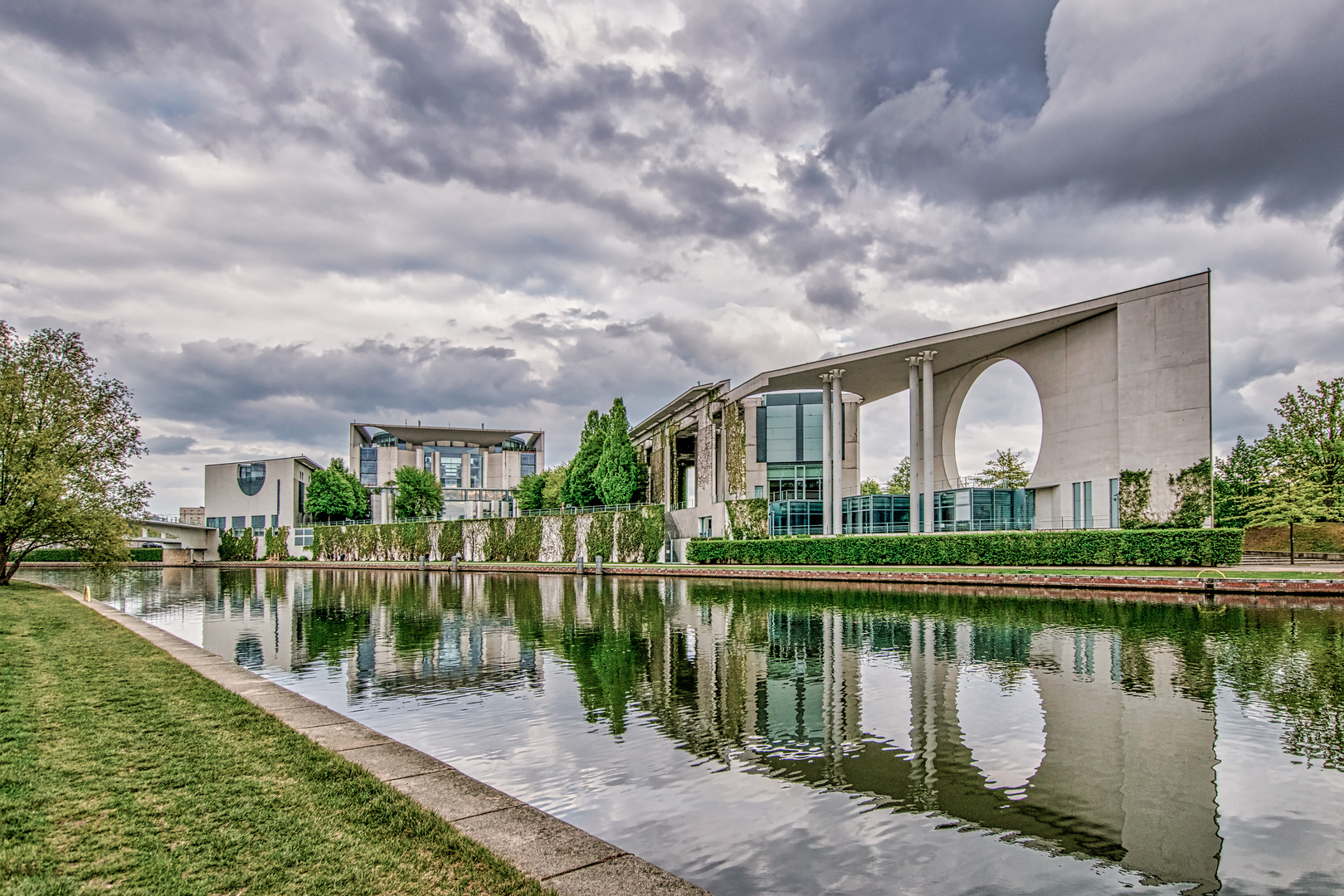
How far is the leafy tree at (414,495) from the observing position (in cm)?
7831

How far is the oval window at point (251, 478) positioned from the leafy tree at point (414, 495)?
15.0m

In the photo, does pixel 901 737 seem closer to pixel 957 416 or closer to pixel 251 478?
pixel 957 416

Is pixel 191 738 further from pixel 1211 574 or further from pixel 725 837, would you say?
pixel 1211 574

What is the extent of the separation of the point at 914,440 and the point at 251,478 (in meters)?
69.2

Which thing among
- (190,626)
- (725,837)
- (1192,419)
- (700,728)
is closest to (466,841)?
→ (725,837)

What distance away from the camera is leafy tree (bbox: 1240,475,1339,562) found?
112 ft

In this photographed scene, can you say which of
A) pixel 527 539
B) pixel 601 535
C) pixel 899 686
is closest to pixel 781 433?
pixel 601 535

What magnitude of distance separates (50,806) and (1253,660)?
1382 centimetres

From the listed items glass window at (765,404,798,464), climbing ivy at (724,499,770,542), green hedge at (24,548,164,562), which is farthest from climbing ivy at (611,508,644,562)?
green hedge at (24,548,164,562)

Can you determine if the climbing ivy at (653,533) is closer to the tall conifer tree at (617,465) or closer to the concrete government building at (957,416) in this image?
the concrete government building at (957,416)

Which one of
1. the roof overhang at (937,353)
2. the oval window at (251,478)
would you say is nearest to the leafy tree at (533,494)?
the oval window at (251,478)

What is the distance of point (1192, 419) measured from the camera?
3173cm

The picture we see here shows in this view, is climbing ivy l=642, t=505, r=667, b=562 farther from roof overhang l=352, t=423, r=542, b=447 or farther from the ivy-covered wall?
roof overhang l=352, t=423, r=542, b=447

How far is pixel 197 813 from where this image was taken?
461 cm
